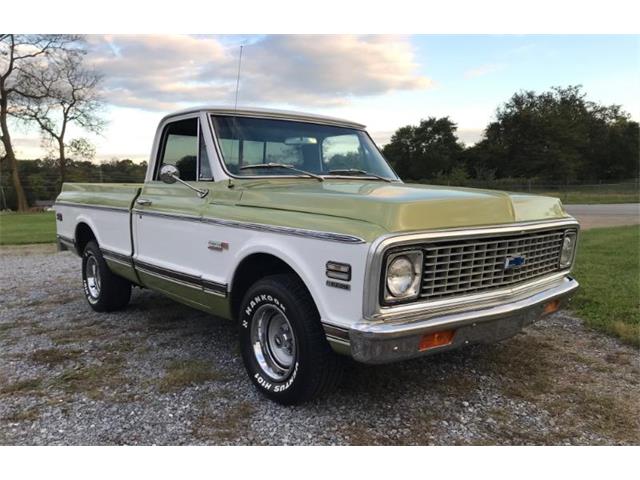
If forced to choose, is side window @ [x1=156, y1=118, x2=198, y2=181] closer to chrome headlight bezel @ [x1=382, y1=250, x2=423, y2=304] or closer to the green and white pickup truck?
the green and white pickup truck

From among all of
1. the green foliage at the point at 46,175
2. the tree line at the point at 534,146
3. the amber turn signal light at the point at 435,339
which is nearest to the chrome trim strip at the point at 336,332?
the amber turn signal light at the point at 435,339

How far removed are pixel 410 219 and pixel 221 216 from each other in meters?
1.56

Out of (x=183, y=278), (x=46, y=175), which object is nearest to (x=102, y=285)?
(x=183, y=278)

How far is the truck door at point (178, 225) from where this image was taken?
159 inches

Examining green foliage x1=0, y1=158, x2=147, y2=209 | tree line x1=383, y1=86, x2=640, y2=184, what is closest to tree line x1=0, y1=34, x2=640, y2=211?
tree line x1=383, y1=86, x2=640, y2=184

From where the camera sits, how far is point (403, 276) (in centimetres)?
278

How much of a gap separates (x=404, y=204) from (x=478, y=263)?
0.68 metres

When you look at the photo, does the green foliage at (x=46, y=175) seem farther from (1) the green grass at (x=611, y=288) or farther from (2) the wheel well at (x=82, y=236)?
(1) the green grass at (x=611, y=288)

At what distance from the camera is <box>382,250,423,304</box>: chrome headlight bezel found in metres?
2.69

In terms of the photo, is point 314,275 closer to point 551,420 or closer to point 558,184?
point 551,420

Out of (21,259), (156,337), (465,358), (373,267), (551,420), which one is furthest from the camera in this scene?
(21,259)

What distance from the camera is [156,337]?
4.96m

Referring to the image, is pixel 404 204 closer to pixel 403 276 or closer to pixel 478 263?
pixel 403 276

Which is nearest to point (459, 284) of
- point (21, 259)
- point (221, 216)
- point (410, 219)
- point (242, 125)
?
point (410, 219)
